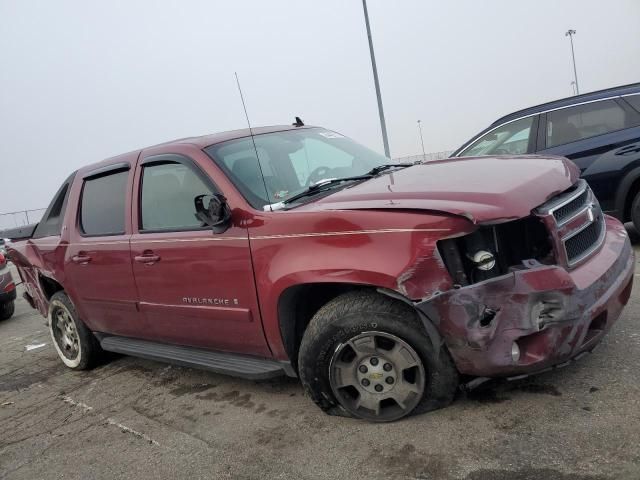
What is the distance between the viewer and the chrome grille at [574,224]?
2.69 metres

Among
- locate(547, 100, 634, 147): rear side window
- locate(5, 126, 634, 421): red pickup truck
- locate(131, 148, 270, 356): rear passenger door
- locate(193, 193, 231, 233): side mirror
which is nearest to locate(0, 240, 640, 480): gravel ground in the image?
locate(5, 126, 634, 421): red pickup truck

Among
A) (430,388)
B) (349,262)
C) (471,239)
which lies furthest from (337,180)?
(430,388)

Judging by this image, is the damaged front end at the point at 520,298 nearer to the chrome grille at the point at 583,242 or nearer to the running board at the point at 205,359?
the chrome grille at the point at 583,242

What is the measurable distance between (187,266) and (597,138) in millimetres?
4682

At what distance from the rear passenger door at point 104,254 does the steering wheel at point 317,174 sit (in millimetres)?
1413

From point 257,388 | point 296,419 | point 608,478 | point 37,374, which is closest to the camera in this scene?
point 608,478

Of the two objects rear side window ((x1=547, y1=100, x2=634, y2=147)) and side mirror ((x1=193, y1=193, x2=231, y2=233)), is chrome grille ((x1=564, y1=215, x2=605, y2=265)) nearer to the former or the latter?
side mirror ((x1=193, y1=193, x2=231, y2=233))

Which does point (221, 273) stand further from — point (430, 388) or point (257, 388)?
point (430, 388)

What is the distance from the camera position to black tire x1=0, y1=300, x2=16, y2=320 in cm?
847

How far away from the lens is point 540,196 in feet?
9.02

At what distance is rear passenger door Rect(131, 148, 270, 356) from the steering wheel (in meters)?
0.62

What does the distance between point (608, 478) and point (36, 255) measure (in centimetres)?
495

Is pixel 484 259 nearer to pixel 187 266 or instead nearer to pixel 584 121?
pixel 187 266

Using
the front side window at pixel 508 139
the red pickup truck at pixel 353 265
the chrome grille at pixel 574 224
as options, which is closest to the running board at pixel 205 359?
the red pickup truck at pixel 353 265
